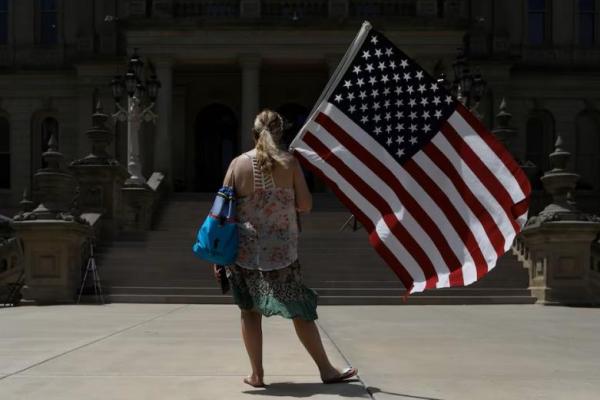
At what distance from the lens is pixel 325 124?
633 cm

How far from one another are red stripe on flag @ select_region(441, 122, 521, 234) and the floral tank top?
48.5 inches

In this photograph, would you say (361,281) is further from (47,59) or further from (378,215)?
(47,59)

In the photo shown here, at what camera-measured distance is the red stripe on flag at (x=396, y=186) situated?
6.16m

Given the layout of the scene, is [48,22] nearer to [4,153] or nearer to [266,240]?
[4,153]

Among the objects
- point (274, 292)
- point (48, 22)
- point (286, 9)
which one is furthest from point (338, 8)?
point (274, 292)

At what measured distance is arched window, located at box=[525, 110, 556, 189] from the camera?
37406 millimetres

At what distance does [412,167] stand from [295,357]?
94.2 inches

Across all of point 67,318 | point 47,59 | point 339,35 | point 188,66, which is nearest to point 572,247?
point 67,318

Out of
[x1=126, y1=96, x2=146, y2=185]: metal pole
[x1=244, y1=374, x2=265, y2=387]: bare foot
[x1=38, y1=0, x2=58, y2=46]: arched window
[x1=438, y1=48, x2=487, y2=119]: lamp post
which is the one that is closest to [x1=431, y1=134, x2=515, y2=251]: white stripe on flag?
[x1=244, y1=374, x2=265, y2=387]: bare foot

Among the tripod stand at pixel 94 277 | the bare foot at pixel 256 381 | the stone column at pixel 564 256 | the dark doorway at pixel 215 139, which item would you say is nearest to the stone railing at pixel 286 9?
the dark doorway at pixel 215 139

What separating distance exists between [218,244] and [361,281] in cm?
1213

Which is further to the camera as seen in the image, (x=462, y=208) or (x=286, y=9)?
(x=286, y=9)

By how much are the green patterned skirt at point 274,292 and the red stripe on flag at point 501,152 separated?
160cm

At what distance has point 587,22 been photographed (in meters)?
38.6
